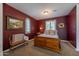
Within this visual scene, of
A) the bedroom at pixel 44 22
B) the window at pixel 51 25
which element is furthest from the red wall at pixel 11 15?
the window at pixel 51 25

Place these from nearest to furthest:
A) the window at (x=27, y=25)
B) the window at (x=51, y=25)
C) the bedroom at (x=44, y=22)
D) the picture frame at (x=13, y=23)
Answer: the picture frame at (x=13, y=23), the bedroom at (x=44, y=22), the window at (x=27, y=25), the window at (x=51, y=25)

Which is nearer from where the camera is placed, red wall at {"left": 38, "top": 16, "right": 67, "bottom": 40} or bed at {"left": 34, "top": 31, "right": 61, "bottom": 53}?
bed at {"left": 34, "top": 31, "right": 61, "bottom": 53}

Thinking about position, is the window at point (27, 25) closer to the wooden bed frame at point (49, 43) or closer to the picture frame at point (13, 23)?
the picture frame at point (13, 23)

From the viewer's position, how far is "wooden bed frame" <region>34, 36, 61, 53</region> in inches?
147

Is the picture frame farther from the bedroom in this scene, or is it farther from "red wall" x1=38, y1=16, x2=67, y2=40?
"red wall" x1=38, y1=16, x2=67, y2=40

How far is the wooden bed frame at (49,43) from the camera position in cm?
372

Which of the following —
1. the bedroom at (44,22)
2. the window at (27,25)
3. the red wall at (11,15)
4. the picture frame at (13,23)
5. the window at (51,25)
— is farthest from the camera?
the window at (51,25)

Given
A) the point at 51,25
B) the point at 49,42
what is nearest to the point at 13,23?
the point at 49,42

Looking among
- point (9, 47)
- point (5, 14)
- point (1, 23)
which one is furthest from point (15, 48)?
point (5, 14)

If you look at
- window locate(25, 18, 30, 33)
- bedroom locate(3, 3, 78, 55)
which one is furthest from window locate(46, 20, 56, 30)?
window locate(25, 18, 30, 33)

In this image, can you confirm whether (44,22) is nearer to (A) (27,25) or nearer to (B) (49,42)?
(A) (27,25)

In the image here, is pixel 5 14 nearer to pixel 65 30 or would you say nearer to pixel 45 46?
pixel 45 46

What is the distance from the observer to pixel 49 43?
399 centimetres

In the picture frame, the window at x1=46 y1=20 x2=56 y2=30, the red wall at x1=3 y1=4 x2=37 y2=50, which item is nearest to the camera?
the red wall at x1=3 y1=4 x2=37 y2=50
